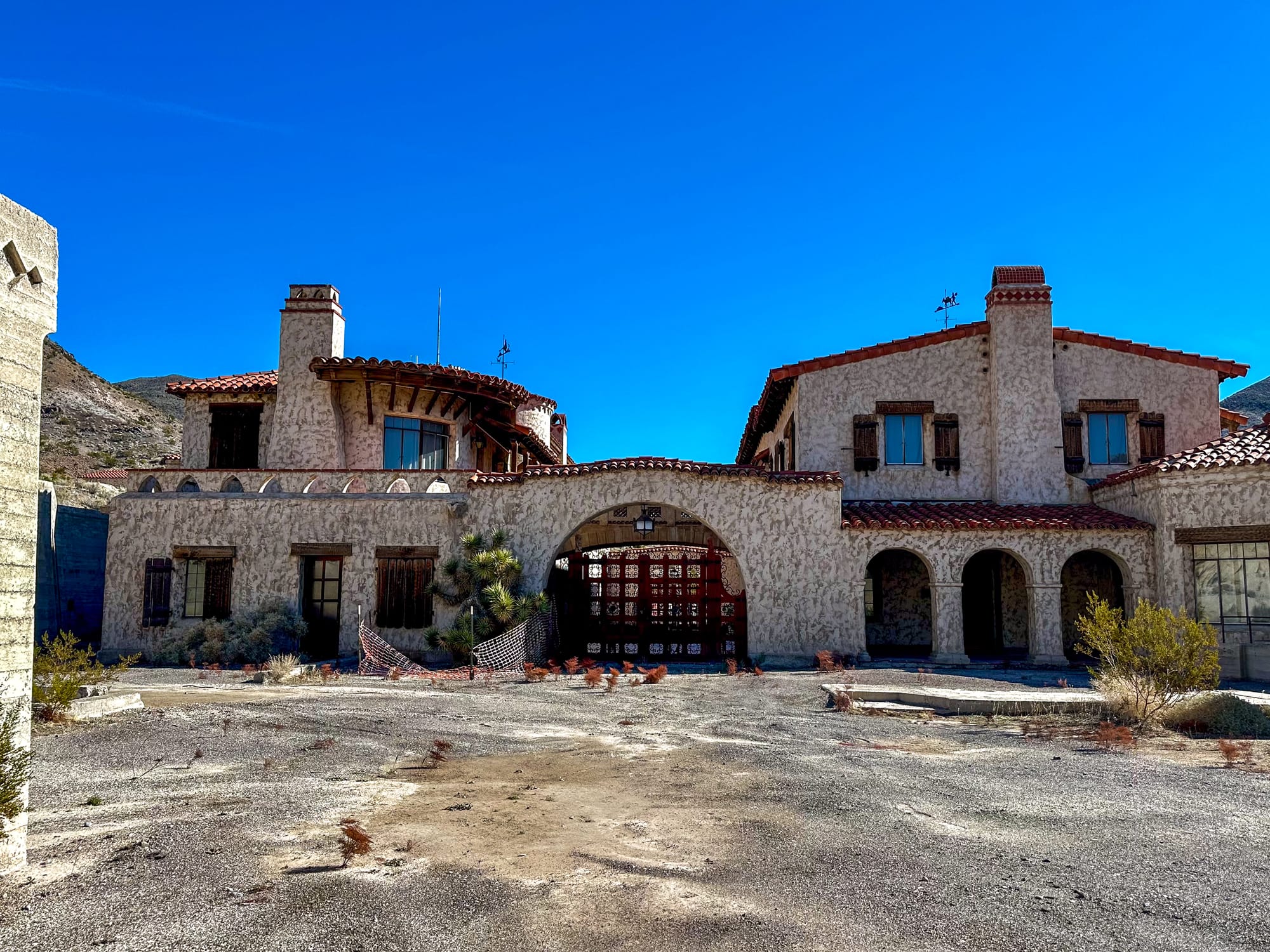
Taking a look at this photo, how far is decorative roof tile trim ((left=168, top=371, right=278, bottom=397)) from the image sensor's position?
75.9 feet

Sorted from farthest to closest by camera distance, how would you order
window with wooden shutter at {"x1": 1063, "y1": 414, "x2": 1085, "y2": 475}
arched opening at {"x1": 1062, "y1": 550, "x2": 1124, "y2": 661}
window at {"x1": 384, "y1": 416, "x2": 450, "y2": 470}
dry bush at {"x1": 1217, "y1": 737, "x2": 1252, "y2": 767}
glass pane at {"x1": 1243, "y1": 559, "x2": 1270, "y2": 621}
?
1. window at {"x1": 384, "y1": 416, "x2": 450, "y2": 470}
2. window with wooden shutter at {"x1": 1063, "y1": 414, "x2": 1085, "y2": 475}
3. arched opening at {"x1": 1062, "y1": 550, "x2": 1124, "y2": 661}
4. glass pane at {"x1": 1243, "y1": 559, "x2": 1270, "y2": 621}
5. dry bush at {"x1": 1217, "y1": 737, "x2": 1252, "y2": 767}

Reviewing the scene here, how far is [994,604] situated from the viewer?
2281 cm

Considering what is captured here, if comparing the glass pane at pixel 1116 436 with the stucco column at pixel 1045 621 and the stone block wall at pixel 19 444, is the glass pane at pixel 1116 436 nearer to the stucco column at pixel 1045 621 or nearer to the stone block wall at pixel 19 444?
the stucco column at pixel 1045 621

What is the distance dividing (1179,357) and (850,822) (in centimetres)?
2043

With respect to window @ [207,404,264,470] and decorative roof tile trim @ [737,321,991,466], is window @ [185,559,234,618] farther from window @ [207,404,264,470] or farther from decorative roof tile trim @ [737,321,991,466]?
decorative roof tile trim @ [737,321,991,466]

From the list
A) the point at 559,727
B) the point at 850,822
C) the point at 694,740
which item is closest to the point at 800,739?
the point at 694,740

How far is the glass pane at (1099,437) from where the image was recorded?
886 inches

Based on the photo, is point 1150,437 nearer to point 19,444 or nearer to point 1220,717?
point 1220,717

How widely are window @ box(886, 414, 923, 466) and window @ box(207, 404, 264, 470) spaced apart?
1609cm

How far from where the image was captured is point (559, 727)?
38.4ft

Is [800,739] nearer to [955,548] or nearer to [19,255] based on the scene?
[19,255]

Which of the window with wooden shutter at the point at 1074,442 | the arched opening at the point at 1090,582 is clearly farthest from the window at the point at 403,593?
the window with wooden shutter at the point at 1074,442

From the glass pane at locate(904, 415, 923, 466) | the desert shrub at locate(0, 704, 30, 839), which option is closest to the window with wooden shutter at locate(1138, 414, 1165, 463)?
the glass pane at locate(904, 415, 923, 466)

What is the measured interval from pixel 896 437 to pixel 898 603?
417 cm
